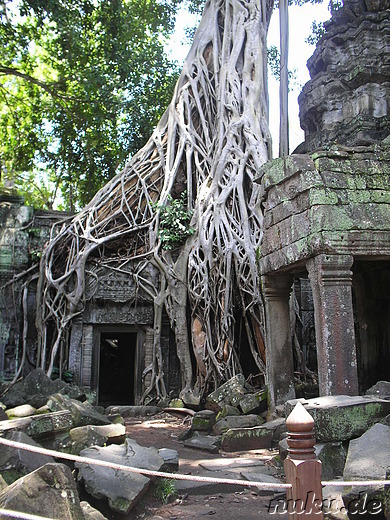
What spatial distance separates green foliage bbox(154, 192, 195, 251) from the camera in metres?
8.84

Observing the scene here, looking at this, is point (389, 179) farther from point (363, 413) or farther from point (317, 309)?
point (363, 413)

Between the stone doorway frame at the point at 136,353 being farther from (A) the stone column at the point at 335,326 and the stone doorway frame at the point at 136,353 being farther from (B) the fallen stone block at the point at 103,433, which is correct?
(A) the stone column at the point at 335,326

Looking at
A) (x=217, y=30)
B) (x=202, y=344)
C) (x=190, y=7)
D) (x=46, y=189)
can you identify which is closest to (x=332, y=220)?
(x=202, y=344)

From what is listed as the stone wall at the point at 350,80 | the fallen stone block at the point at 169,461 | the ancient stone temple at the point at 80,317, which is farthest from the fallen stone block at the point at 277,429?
the stone wall at the point at 350,80

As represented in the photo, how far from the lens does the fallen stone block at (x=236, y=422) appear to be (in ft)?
17.9

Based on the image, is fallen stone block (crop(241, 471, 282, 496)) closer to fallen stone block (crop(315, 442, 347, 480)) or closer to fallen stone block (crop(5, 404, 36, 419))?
fallen stone block (crop(315, 442, 347, 480))

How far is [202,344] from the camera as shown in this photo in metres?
8.02

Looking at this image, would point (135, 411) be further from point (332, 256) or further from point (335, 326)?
point (332, 256)

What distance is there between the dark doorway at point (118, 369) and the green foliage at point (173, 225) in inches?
146

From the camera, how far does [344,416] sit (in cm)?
354

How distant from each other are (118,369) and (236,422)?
727cm

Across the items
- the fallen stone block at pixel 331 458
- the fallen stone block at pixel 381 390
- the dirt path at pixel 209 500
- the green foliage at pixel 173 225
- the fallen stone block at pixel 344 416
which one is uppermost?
the green foliage at pixel 173 225

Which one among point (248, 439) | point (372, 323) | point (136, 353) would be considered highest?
point (372, 323)

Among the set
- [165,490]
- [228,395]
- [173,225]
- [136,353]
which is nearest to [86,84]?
[173,225]
